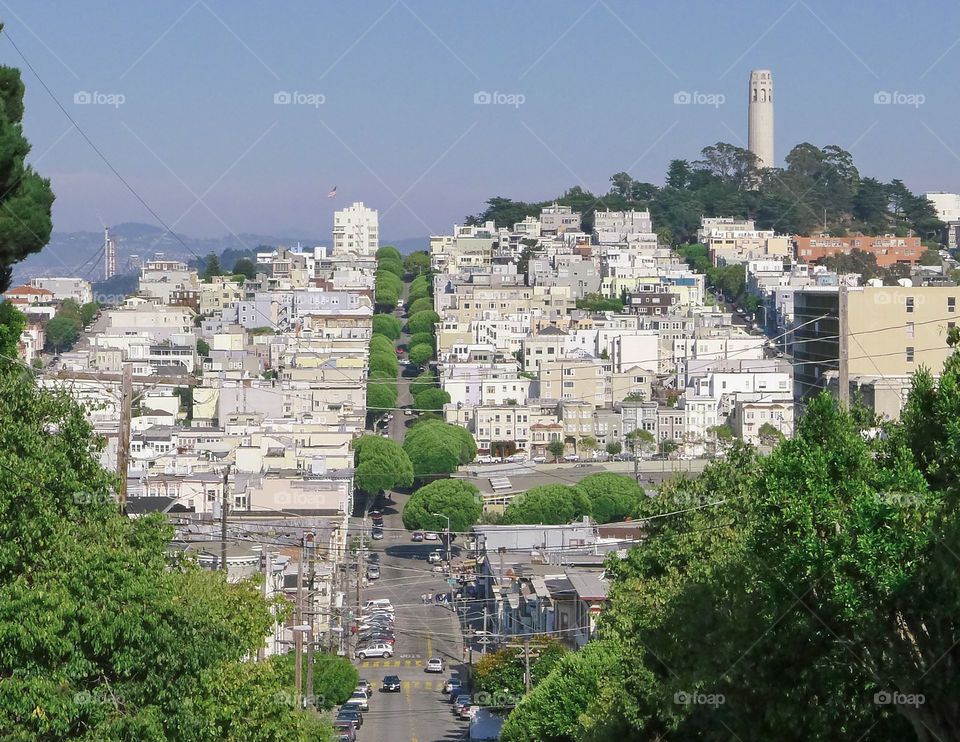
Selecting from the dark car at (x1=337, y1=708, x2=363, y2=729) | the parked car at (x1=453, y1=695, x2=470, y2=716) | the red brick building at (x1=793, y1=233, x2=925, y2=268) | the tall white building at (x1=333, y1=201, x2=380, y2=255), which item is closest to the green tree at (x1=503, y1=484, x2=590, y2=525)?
the parked car at (x1=453, y1=695, x2=470, y2=716)

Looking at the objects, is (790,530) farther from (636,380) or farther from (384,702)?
(636,380)

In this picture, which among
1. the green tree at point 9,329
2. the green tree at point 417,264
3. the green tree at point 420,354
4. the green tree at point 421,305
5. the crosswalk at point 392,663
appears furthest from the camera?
the green tree at point 417,264

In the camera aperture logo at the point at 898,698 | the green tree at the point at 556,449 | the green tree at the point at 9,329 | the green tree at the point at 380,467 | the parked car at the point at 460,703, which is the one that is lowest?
the parked car at the point at 460,703

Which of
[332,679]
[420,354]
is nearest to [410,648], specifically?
[332,679]

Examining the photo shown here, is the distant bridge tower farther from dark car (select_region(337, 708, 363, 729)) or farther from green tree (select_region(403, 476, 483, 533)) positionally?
dark car (select_region(337, 708, 363, 729))

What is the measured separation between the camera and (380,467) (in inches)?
1987

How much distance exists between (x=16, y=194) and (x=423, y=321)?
6988 centimetres

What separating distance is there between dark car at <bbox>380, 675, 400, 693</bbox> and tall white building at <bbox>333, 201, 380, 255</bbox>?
305 ft

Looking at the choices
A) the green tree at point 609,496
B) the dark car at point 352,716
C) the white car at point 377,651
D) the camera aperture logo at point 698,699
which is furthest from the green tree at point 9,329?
the green tree at point 609,496

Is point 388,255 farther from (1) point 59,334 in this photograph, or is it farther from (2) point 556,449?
(2) point 556,449

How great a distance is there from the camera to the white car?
106ft

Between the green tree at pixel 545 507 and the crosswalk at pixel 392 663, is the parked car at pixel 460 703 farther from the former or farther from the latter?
the green tree at pixel 545 507

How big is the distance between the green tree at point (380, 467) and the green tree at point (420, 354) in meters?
21.2

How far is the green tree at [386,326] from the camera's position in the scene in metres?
80.4
